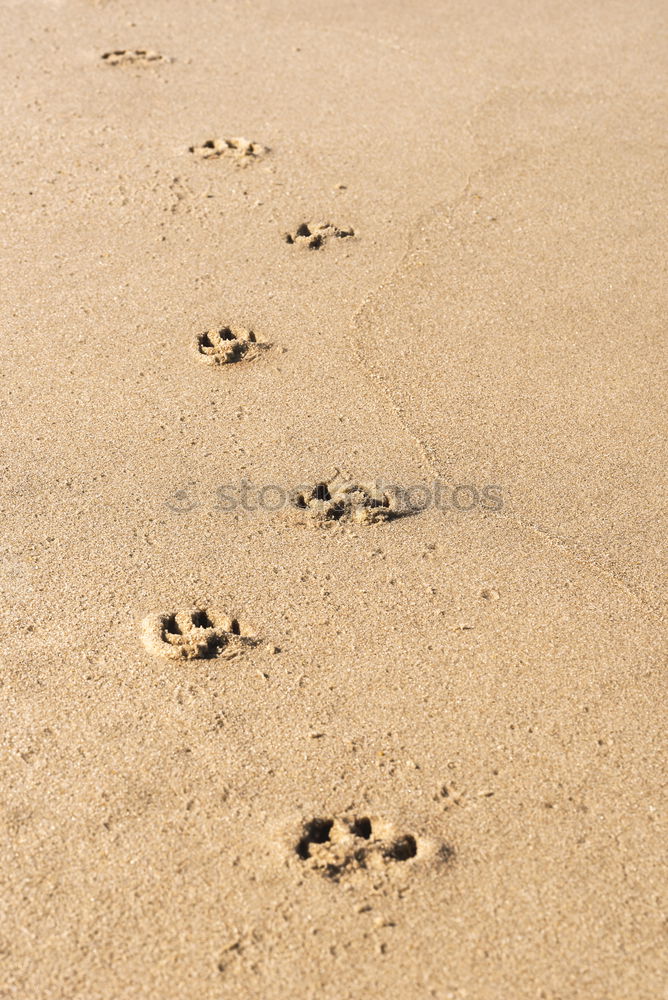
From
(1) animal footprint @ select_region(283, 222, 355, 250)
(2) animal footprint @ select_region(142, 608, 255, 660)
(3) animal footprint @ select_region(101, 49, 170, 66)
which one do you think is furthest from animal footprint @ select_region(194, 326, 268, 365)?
(3) animal footprint @ select_region(101, 49, 170, 66)

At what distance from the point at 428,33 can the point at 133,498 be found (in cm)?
351

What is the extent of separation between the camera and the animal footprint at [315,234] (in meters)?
3.73

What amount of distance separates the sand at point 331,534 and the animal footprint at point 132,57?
0.10 meters

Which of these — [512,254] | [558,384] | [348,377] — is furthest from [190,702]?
[512,254]

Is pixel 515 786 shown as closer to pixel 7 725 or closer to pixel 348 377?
pixel 7 725

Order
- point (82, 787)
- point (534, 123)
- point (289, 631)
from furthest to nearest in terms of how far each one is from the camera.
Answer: point (534, 123) → point (289, 631) → point (82, 787)

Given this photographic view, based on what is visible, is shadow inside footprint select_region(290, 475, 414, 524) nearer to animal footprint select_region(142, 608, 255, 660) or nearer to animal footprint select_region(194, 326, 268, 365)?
animal footprint select_region(142, 608, 255, 660)

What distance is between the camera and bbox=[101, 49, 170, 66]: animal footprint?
16.1 feet

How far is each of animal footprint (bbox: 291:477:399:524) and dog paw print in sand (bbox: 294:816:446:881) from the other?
34.8 inches

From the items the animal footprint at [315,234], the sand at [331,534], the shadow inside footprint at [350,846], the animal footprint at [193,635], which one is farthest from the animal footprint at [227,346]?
the shadow inside footprint at [350,846]

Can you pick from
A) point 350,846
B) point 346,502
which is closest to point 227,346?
point 346,502

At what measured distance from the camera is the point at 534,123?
178 inches

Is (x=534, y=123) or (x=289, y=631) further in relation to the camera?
(x=534, y=123)

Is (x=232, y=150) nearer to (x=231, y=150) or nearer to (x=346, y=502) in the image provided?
(x=231, y=150)
